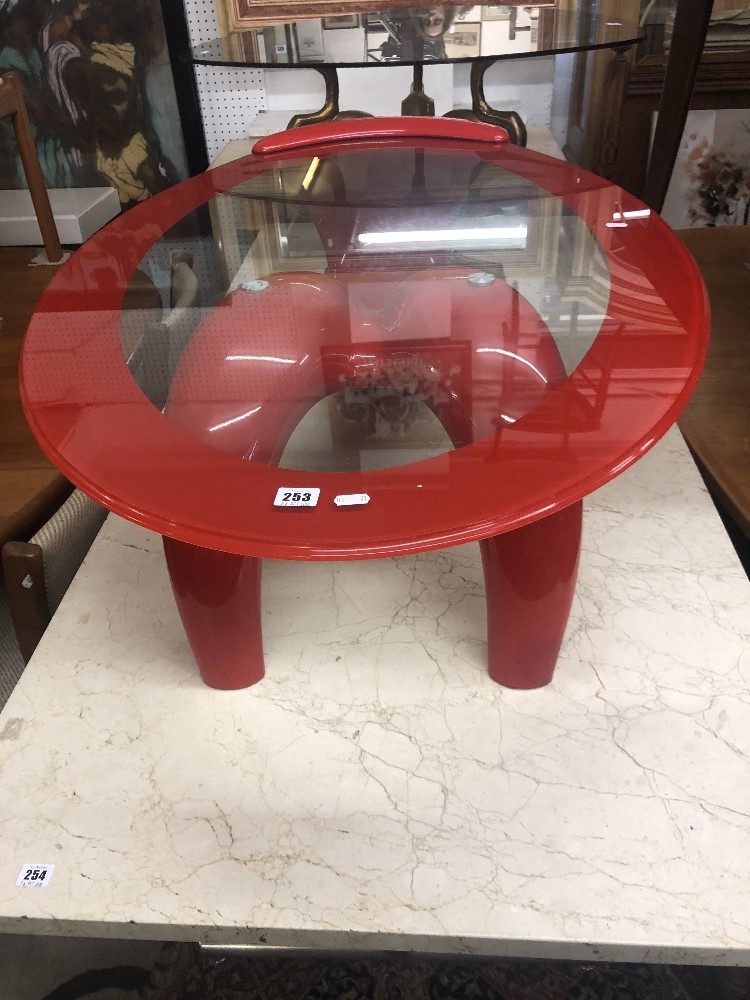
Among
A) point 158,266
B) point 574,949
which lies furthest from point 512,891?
point 158,266

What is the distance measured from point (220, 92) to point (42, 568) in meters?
1.14

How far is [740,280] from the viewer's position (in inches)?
67.3

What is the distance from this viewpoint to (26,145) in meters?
1.69

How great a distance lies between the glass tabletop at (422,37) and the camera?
1.28m

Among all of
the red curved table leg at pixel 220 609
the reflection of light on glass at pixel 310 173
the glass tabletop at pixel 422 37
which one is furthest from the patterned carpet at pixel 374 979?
the glass tabletop at pixel 422 37

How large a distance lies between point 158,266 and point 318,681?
21.1 inches

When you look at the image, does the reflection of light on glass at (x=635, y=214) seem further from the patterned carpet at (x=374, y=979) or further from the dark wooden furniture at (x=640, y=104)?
the patterned carpet at (x=374, y=979)

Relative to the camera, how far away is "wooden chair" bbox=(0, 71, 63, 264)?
1.68 m

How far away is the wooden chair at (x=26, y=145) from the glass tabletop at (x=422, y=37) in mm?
439

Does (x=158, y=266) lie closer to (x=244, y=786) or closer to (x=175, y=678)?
(x=175, y=678)

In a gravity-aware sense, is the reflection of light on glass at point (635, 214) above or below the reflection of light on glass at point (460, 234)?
above

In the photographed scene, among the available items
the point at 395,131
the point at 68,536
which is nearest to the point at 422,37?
the point at 395,131

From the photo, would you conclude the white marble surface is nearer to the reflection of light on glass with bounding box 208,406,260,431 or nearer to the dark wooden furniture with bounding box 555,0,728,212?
the reflection of light on glass with bounding box 208,406,260,431

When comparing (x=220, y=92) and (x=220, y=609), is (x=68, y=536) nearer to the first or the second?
(x=220, y=609)
